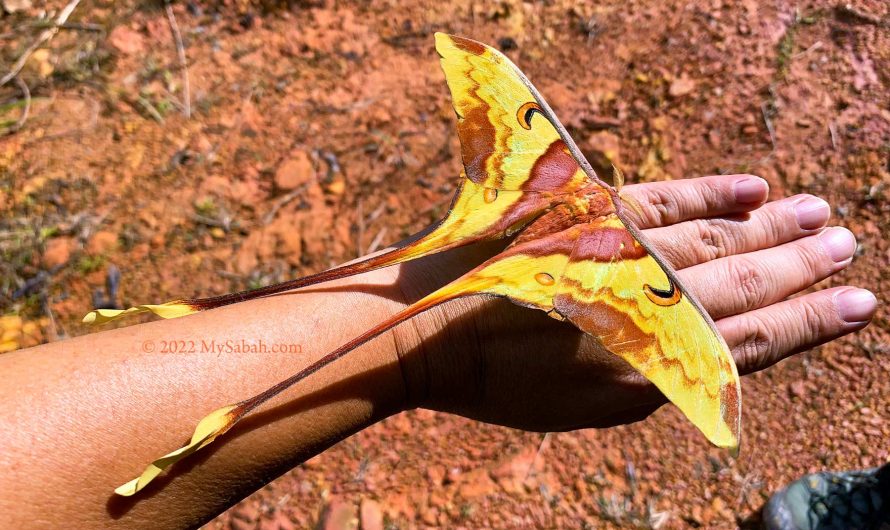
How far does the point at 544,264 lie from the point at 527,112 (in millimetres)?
514

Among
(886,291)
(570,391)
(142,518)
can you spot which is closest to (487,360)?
(570,391)

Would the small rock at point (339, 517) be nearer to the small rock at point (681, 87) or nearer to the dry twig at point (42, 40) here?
the small rock at point (681, 87)

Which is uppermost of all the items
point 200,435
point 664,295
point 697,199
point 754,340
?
point 664,295

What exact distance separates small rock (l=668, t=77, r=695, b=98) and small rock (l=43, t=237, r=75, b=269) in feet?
11.2

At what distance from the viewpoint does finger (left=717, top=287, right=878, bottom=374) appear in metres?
2.06

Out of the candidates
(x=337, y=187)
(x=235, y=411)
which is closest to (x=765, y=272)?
(x=235, y=411)

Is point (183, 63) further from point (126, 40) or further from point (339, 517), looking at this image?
point (339, 517)

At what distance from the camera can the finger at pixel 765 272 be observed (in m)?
2.05

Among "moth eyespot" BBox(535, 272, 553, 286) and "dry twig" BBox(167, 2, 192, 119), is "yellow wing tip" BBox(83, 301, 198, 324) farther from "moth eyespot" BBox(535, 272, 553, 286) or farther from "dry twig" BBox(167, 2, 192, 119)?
"dry twig" BBox(167, 2, 192, 119)

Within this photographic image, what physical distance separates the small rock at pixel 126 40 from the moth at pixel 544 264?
286 cm

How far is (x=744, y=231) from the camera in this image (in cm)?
222

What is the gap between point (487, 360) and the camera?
1.96 m

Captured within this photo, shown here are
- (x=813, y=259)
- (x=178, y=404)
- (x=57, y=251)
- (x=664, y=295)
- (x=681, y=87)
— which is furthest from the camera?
(x=681, y=87)

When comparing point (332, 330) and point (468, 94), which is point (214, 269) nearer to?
point (332, 330)
